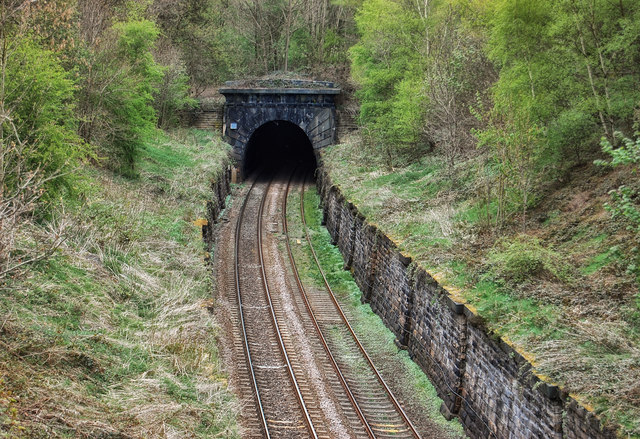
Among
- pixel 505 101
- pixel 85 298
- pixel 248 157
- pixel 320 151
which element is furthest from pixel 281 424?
pixel 248 157

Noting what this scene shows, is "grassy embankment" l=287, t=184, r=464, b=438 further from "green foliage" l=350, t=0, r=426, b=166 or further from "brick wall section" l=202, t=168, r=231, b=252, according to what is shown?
"green foliage" l=350, t=0, r=426, b=166

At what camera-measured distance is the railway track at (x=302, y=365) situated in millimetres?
13258

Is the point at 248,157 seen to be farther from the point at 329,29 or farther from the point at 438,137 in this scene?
the point at 438,137

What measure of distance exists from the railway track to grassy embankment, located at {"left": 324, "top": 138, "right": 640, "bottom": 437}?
3.28 meters

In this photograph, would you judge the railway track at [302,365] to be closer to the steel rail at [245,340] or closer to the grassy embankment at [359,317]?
the steel rail at [245,340]

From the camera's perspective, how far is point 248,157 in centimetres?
4212

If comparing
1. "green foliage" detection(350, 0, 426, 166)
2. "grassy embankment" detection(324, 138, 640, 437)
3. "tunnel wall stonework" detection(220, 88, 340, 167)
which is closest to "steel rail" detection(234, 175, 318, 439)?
"grassy embankment" detection(324, 138, 640, 437)

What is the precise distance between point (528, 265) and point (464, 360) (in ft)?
8.34

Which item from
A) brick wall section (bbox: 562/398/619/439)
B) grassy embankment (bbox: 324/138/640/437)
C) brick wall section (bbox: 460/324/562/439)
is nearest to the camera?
brick wall section (bbox: 562/398/619/439)

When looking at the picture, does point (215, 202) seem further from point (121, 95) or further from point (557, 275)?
point (557, 275)

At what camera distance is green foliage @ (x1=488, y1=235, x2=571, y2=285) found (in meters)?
12.8

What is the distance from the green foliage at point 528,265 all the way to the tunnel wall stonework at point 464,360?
54.2 inches

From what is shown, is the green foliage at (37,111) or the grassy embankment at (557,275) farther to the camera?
the green foliage at (37,111)

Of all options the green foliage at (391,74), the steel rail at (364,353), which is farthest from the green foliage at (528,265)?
the green foliage at (391,74)
